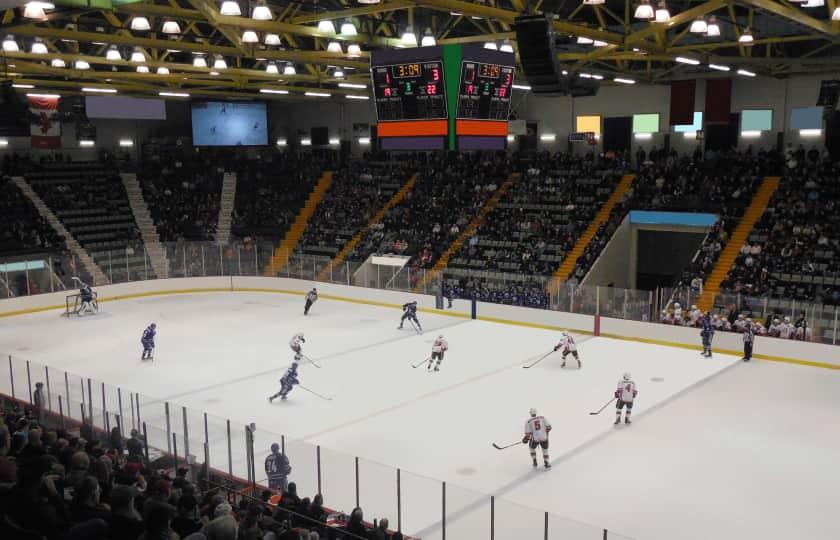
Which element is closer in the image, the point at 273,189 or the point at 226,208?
the point at 226,208

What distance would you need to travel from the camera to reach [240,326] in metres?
23.6

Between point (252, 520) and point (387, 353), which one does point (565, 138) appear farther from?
point (252, 520)

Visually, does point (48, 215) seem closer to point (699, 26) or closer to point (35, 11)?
point (35, 11)

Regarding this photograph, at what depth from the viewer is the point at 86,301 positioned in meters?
25.3

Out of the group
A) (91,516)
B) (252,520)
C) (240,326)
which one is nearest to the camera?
(91,516)

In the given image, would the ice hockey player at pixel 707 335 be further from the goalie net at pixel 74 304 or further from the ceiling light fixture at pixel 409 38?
the goalie net at pixel 74 304

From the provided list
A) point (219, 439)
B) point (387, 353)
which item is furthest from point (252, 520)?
point (387, 353)

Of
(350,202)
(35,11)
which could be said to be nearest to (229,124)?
(350,202)

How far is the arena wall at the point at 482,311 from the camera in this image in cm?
1892

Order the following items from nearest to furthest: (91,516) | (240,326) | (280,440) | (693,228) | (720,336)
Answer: (91,516)
(280,440)
(720,336)
(240,326)
(693,228)

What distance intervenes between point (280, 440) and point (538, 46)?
22.0 ft

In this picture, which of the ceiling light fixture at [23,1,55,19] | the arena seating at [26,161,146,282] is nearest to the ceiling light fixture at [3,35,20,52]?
the ceiling light fixture at [23,1,55,19]

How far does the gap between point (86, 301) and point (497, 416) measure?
1623 centimetres

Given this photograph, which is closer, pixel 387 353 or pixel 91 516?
pixel 91 516
